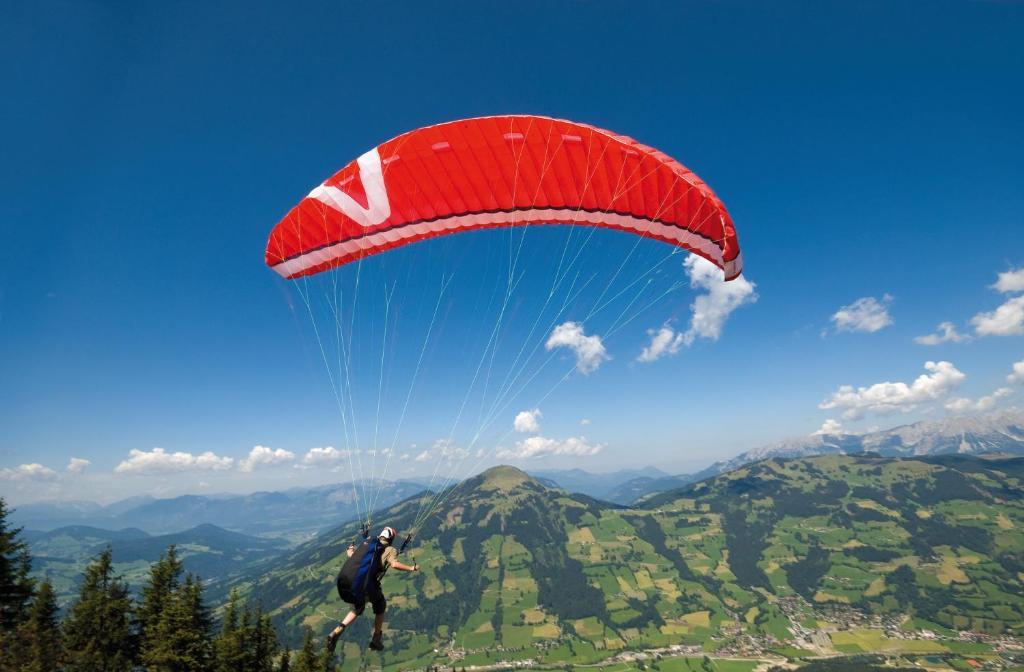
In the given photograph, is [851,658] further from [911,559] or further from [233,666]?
[233,666]

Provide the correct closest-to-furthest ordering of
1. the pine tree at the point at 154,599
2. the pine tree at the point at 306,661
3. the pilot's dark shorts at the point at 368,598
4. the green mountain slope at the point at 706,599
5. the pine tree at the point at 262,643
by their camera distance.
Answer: the pilot's dark shorts at the point at 368,598 → the pine tree at the point at 154,599 → the pine tree at the point at 306,661 → the pine tree at the point at 262,643 → the green mountain slope at the point at 706,599

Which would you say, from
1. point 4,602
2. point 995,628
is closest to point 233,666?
point 4,602

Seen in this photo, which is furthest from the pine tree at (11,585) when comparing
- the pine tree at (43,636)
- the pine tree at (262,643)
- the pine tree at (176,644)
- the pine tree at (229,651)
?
the pine tree at (262,643)

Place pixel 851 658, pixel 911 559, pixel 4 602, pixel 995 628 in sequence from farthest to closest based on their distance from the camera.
Answer: pixel 911 559
pixel 995 628
pixel 851 658
pixel 4 602

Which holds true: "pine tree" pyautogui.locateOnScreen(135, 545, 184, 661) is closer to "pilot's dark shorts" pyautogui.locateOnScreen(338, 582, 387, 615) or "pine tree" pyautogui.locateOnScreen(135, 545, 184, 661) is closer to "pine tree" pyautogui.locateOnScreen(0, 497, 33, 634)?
"pine tree" pyautogui.locateOnScreen(0, 497, 33, 634)

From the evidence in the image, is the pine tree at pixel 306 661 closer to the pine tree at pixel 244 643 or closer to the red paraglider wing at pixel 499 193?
the pine tree at pixel 244 643

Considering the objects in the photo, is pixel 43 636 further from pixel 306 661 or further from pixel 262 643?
pixel 306 661
